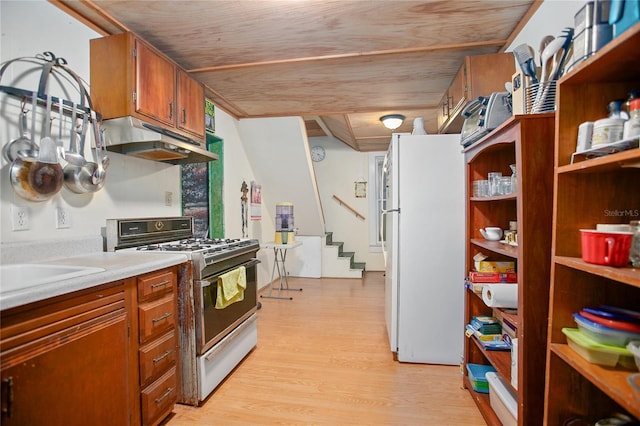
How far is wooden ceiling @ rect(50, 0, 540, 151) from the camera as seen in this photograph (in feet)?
5.45

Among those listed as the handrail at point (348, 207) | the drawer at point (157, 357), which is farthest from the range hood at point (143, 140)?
the handrail at point (348, 207)

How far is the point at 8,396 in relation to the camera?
92 cm

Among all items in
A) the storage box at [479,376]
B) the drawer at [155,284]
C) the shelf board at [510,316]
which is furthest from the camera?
the storage box at [479,376]

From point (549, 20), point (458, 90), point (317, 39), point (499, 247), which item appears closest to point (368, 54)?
point (317, 39)

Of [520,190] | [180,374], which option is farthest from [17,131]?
[520,190]

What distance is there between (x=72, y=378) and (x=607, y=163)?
1.86 metres

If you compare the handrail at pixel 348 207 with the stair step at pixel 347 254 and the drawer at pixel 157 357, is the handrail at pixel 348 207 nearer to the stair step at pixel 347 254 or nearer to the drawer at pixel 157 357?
the stair step at pixel 347 254

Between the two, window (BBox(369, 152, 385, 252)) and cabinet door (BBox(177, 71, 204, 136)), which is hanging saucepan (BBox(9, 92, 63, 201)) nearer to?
cabinet door (BBox(177, 71, 204, 136))

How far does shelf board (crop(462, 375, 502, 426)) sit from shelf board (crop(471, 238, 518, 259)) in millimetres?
849

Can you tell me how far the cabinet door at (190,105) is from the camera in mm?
2162

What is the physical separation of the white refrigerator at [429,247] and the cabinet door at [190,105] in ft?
5.10

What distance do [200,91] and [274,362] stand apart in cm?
222

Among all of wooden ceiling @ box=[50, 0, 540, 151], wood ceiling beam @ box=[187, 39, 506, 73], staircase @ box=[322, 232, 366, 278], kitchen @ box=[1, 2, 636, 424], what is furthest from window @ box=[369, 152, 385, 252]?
wood ceiling beam @ box=[187, 39, 506, 73]

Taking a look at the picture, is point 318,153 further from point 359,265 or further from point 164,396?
point 164,396
